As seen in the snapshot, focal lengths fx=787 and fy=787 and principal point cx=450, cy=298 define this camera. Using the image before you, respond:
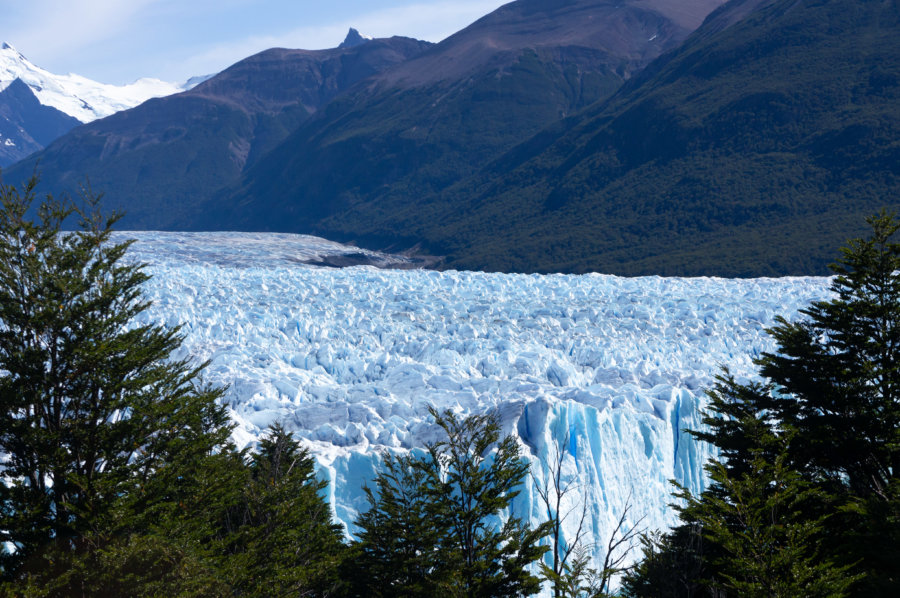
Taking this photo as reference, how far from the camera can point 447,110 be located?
461 ft

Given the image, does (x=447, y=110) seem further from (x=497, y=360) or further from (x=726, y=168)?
(x=497, y=360)

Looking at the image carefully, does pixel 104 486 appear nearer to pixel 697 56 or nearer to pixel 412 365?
pixel 412 365

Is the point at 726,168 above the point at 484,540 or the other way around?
above

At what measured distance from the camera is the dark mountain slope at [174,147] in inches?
6289

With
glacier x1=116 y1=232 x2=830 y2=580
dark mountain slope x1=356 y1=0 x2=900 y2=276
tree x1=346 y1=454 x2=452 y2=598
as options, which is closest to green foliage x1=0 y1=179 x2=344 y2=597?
tree x1=346 y1=454 x2=452 y2=598

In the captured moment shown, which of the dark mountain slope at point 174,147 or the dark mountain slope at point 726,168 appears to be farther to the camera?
the dark mountain slope at point 174,147

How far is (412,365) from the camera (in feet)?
77.3

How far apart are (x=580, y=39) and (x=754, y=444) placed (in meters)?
157

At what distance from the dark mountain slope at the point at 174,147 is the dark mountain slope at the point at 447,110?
594 inches

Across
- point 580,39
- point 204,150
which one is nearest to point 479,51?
→ point 580,39

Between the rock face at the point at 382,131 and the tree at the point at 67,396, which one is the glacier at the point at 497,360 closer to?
the tree at the point at 67,396

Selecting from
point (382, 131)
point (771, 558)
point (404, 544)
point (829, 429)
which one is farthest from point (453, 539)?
point (382, 131)

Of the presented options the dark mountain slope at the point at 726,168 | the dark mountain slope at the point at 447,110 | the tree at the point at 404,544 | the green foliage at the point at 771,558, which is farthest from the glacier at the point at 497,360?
the dark mountain slope at the point at 447,110

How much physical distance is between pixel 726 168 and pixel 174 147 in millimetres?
128054
